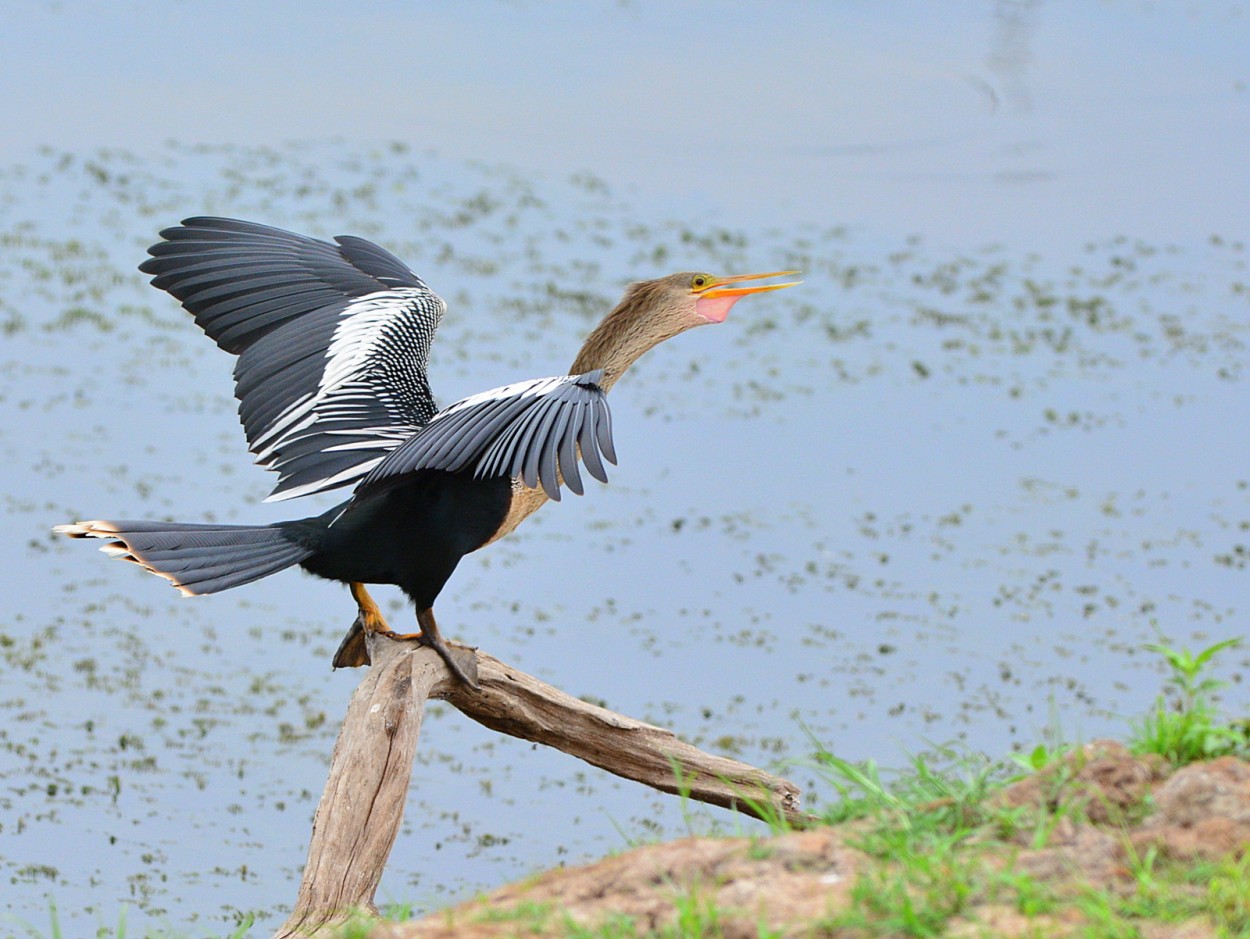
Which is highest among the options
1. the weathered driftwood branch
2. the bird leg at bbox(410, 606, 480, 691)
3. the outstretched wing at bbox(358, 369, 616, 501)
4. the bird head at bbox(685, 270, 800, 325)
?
the bird head at bbox(685, 270, 800, 325)

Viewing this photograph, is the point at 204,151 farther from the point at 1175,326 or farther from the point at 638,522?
the point at 1175,326

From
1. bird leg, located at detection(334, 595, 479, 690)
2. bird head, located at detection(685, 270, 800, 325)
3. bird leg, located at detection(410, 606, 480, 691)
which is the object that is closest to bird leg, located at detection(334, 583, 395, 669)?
bird leg, located at detection(334, 595, 479, 690)

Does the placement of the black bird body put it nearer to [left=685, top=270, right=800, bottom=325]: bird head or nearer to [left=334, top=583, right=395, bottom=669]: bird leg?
[left=334, top=583, right=395, bottom=669]: bird leg

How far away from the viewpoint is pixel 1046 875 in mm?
2723

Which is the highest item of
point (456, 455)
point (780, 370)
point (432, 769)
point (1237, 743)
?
point (456, 455)

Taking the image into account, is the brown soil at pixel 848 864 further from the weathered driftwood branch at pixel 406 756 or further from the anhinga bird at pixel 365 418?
the anhinga bird at pixel 365 418

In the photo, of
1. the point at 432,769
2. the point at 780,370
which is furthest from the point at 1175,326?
the point at 432,769

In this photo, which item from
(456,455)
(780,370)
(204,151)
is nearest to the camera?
(456,455)

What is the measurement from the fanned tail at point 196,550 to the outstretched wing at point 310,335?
33 centimetres

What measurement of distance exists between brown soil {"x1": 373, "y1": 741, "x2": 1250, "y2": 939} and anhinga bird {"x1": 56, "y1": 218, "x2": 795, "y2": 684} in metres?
0.95

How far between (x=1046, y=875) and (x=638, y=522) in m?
6.63

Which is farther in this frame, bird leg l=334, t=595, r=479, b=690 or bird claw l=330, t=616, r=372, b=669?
bird claw l=330, t=616, r=372, b=669

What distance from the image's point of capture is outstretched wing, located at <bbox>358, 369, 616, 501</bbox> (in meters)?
3.64

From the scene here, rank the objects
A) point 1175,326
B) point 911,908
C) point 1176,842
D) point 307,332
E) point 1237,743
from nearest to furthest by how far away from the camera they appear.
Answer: point 911,908 → point 1176,842 → point 1237,743 → point 307,332 → point 1175,326
